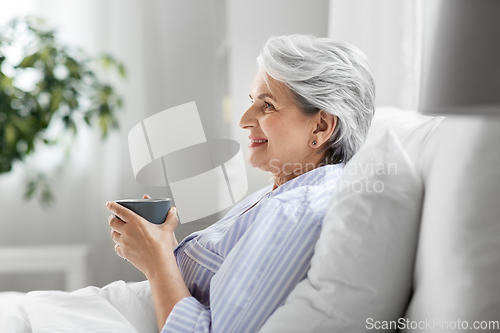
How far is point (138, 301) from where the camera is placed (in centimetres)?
97

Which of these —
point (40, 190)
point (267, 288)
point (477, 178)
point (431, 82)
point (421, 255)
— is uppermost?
point (431, 82)

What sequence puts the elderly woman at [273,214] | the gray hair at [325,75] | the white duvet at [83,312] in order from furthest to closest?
1. the gray hair at [325,75]
2. the white duvet at [83,312]
3. the elderly woman at [273,214]

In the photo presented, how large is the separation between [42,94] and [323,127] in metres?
1.71

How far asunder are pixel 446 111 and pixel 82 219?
233 centimetres

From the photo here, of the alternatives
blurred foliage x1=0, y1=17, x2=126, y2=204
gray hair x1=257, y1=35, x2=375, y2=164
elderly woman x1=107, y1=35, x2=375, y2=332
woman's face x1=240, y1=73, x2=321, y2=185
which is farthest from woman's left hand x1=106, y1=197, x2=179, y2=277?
blurred foliage x1=0, y1=17, x2=126, y2=204

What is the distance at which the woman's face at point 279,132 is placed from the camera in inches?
39.8

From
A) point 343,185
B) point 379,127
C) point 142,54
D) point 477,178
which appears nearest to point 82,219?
point 142,54

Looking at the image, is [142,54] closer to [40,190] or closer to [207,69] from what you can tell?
[207,69]

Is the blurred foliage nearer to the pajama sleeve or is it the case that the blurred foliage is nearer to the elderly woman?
the elderly woman

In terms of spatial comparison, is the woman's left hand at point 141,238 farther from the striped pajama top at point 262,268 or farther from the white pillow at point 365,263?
the white pillow at point 365,263

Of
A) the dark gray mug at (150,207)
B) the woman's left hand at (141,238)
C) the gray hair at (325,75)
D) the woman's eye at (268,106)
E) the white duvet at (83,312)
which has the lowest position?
the white duvet at (83,312)

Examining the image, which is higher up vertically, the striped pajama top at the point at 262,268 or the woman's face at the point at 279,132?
the woman's face at the point at 279,132

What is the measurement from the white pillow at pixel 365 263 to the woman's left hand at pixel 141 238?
1.14ft

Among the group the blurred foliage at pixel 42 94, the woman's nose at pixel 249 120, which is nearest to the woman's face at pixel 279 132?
the woman's nose at pixel 249 120
